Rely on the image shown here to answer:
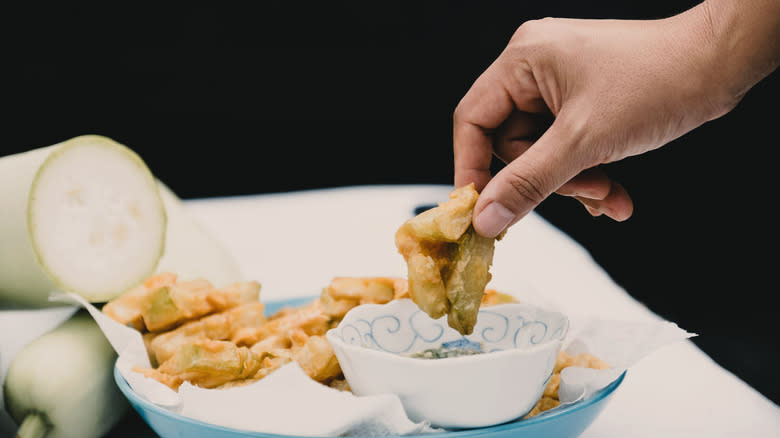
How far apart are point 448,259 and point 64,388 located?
0.71 metres

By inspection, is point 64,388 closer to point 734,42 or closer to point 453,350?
point 453,350

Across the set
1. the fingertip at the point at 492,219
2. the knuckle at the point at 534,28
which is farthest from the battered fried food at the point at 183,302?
the knuckle at the point at 534,28

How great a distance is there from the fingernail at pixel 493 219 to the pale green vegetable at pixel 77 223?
34.1 inches

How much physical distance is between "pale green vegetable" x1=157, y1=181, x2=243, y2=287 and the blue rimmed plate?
0.65 meters

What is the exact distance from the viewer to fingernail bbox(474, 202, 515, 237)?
1.09m

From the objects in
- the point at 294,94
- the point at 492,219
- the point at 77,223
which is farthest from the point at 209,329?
the point at 294,94

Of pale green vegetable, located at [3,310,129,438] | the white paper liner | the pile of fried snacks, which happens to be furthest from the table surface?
the white paper liner

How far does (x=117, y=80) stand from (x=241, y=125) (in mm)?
649

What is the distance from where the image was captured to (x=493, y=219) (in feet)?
3.60

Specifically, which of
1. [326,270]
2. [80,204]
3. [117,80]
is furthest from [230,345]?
[117,80]

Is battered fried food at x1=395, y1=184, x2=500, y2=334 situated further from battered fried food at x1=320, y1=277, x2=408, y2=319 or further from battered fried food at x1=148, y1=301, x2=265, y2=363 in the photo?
battered fried food at x1=148, y1=301, x2=265, y2=363

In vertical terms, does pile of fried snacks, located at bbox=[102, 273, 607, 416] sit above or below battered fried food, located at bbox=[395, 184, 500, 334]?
below

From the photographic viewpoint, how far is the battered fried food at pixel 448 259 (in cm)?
111

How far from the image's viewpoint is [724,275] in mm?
2404
